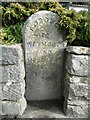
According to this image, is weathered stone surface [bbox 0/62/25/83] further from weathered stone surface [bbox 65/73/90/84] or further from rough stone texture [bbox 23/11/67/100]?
weathered stone surface [bbox 65/73/90/84]

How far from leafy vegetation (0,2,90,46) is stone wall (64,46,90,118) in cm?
18

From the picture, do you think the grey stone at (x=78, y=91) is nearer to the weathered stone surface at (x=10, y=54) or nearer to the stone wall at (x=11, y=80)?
the stone wall at (x=11, y=80)

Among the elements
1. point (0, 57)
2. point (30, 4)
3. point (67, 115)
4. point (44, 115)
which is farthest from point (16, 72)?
point (30, 4)

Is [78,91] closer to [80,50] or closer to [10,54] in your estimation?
[80,50]

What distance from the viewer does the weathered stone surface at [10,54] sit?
202 centimetres

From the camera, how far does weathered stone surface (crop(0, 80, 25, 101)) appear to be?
84.2 inches

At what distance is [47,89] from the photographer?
8.00 feet

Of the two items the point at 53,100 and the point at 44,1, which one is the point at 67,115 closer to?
the point at 53,100

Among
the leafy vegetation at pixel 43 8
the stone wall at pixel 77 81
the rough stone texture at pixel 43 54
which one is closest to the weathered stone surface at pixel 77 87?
the stone wall at pixel 77 81

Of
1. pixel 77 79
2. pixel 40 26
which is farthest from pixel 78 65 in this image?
pixel 40 26

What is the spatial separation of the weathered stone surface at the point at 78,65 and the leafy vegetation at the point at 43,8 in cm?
19

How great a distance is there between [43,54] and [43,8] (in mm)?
589

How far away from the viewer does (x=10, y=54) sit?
2027 millimetres

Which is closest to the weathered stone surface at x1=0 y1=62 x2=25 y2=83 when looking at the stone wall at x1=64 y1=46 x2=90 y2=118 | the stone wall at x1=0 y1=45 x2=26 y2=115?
the stone wall at x1=0 y1=45 x2=26 y2=115
